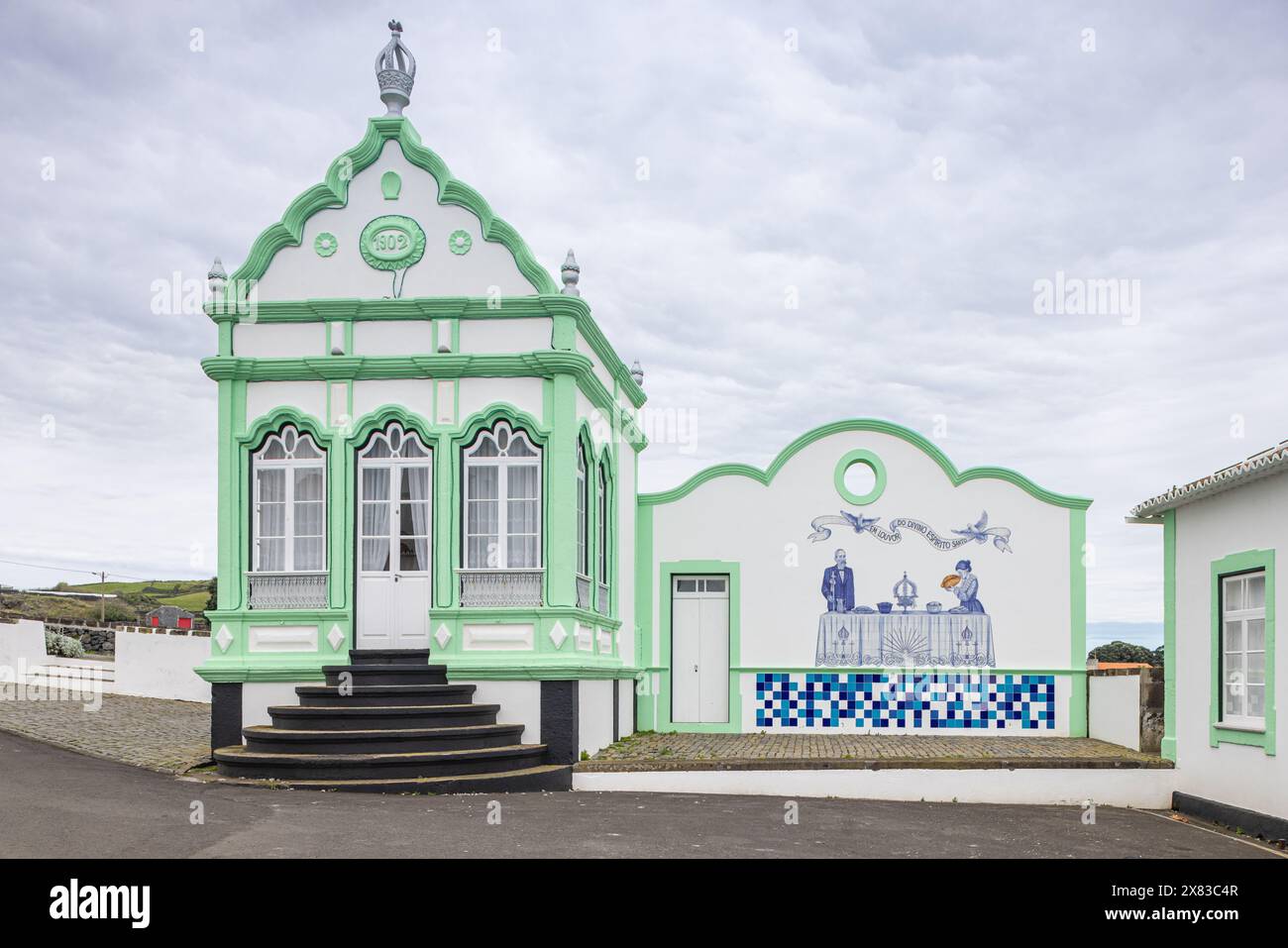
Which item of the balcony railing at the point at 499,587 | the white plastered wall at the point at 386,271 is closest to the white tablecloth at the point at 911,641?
the balcony railing at the point at 499,587

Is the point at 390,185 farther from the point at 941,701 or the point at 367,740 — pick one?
the point at 941,701

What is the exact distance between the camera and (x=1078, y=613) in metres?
16.2

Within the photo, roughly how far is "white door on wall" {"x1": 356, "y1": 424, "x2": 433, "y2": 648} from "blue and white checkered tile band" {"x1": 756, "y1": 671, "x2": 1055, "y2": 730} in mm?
5668

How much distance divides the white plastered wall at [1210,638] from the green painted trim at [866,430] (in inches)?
149

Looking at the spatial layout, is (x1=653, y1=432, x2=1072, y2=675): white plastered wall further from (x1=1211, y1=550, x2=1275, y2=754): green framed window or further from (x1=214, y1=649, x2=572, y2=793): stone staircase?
(x1=1211, y1=550, x2=1275, y2=754): green framed window

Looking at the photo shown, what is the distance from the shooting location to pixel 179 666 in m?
23.1

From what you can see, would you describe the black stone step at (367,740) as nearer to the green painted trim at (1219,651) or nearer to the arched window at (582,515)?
the arched window at (582,515)

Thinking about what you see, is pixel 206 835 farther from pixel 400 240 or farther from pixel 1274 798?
pixel 1274 798

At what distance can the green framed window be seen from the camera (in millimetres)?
10375

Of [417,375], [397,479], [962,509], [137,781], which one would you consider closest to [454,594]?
[397,479]

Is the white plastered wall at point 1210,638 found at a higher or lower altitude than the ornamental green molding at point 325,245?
lower

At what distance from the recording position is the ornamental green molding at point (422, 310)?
13.5 meters

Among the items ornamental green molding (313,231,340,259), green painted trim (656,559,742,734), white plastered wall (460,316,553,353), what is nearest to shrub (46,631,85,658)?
green painted trim (656,559,742,734)

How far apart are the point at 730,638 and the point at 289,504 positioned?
19.5 feet
